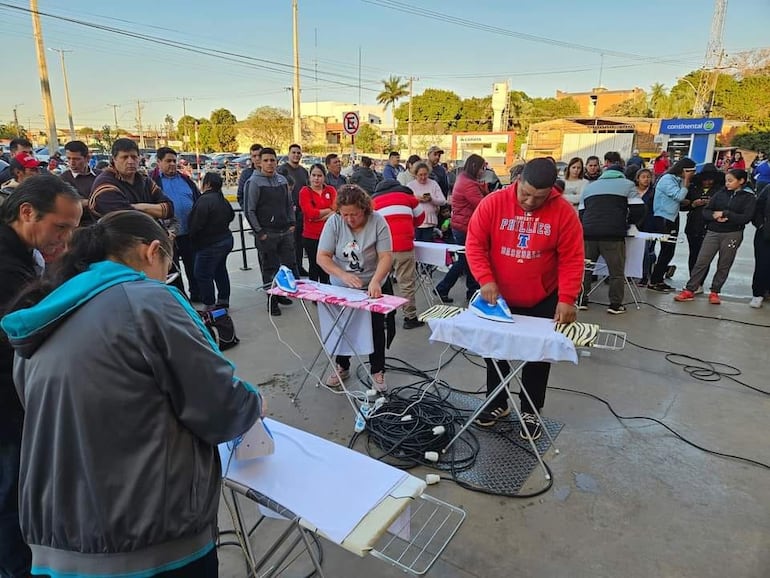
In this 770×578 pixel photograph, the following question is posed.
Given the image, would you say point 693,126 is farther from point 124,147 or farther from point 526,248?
point 124,147

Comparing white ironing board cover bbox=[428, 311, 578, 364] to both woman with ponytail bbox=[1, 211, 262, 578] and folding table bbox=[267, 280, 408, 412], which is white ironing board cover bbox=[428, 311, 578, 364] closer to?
folding table bbox=[267, 280, 408, 412]

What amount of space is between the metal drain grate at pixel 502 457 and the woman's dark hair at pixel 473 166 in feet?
9.80

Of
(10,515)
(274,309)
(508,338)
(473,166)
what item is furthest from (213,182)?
(10,515)

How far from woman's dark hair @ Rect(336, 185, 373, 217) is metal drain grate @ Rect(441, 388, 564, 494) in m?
1.54

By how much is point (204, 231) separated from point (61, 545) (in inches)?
154

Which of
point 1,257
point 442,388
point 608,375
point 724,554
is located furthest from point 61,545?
point 608,375

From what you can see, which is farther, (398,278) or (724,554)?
(398,278)

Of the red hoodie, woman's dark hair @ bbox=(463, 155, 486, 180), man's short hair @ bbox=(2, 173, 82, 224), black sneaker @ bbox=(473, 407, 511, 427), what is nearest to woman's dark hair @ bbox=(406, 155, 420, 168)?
woman's dark hair @ bbox=(463, 155, 486, 180)

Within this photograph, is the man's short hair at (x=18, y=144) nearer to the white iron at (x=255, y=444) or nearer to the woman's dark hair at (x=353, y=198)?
the woman's dark hair at (x=353, y=198)

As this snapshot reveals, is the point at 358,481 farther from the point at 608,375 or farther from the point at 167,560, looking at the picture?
the point at 608,375

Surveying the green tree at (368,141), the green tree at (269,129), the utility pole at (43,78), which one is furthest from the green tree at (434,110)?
the utility pole at (43,78)

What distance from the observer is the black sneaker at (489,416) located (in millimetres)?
3117

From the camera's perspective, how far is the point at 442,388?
363 centimetres

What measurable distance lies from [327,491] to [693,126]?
24.2 meters
